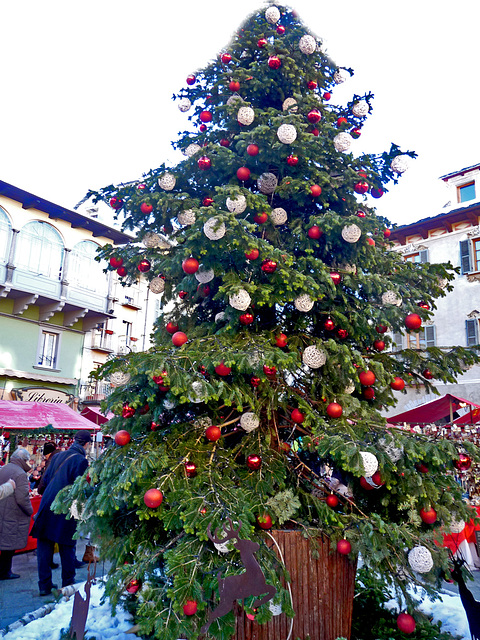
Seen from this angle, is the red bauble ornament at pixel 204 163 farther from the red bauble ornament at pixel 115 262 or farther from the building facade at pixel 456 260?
the building facade at pixel 456 260

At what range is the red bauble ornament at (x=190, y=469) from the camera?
3.97 metres

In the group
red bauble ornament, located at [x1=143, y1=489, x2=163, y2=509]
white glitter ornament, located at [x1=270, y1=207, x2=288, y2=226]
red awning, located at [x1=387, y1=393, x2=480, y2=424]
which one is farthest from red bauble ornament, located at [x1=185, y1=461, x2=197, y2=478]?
red awning, located at [x1=387, y1=393, x2=480, y2=424]

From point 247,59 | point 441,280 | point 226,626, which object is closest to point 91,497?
point 226,626

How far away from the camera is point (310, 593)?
13.1ft

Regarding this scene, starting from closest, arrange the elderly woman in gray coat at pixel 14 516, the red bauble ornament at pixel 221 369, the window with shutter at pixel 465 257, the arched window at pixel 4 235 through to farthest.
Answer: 1. the red bauble ornament at pixel 221 369
2. the elderly woman in gray coat at pixel 14 516
3. the arched window at pixel 4 235
4. the window with shutter at pixel 465 257

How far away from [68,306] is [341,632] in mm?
17843

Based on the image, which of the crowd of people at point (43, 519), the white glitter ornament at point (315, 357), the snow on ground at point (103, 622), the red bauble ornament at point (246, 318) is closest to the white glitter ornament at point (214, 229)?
the red bauble ornament at point (246, 318)

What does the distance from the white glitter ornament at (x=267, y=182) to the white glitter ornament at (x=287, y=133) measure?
2.19ft

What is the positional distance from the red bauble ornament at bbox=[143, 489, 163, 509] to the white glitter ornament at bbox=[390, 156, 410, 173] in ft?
12.5

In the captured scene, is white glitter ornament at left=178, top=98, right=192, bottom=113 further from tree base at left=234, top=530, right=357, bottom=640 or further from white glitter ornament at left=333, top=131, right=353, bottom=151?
tree base at left=234, top=530, right=357, bottom=640

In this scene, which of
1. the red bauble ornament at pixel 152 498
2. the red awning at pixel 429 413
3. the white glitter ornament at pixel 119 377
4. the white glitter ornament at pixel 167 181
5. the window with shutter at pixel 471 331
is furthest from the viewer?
the window with shutter at pixel 471 331

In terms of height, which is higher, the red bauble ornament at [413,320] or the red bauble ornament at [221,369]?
the red bauble ornament at [413,320]

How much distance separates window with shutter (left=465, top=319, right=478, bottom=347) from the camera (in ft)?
60.9

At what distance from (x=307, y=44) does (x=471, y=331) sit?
15973 mm
